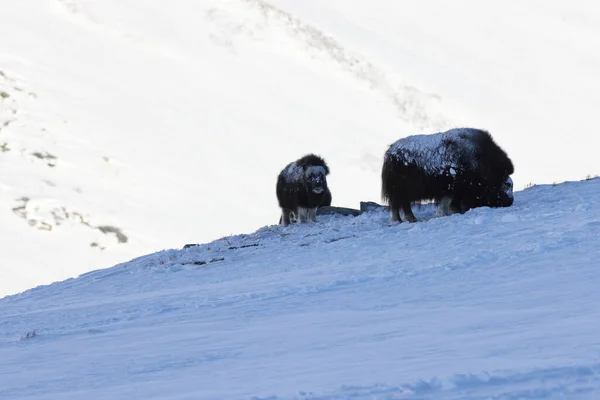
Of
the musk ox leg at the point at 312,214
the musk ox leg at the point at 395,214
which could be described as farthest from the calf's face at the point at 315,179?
the musk ox leg at the point at 395,214

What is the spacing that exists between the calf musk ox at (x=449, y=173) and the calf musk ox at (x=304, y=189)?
5331mm

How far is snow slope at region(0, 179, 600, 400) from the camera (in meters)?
5.53

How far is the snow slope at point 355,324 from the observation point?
553 centimetres

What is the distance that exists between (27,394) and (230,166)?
128 m

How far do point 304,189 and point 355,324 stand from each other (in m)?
15.1

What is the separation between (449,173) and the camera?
16844mm

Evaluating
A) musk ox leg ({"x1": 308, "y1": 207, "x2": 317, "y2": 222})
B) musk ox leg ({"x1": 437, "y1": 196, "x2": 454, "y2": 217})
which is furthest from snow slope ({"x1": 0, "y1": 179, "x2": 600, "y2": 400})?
musk ox leg ({"x1": 308, "y1": 207, "x2": 317, "y2": 222})

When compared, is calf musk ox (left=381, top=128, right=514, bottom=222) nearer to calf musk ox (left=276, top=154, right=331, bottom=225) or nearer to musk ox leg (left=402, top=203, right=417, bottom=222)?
musk ox leg (left=402, top=203, right=417, bottom=222)

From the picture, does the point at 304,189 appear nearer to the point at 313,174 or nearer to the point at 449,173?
the point at 313,174

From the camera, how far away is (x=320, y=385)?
221 inches

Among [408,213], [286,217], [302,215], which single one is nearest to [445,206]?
[408,213]

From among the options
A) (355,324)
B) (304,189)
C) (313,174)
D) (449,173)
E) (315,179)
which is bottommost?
(355,324)

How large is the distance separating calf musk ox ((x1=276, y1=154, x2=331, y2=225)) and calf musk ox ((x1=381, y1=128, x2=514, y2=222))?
17.5 ft

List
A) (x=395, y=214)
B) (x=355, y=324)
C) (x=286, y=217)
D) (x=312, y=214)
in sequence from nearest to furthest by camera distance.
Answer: (x=355, y=324)
(x=395, y=214)
(x=312, y=214)
(x=286, y=217)
